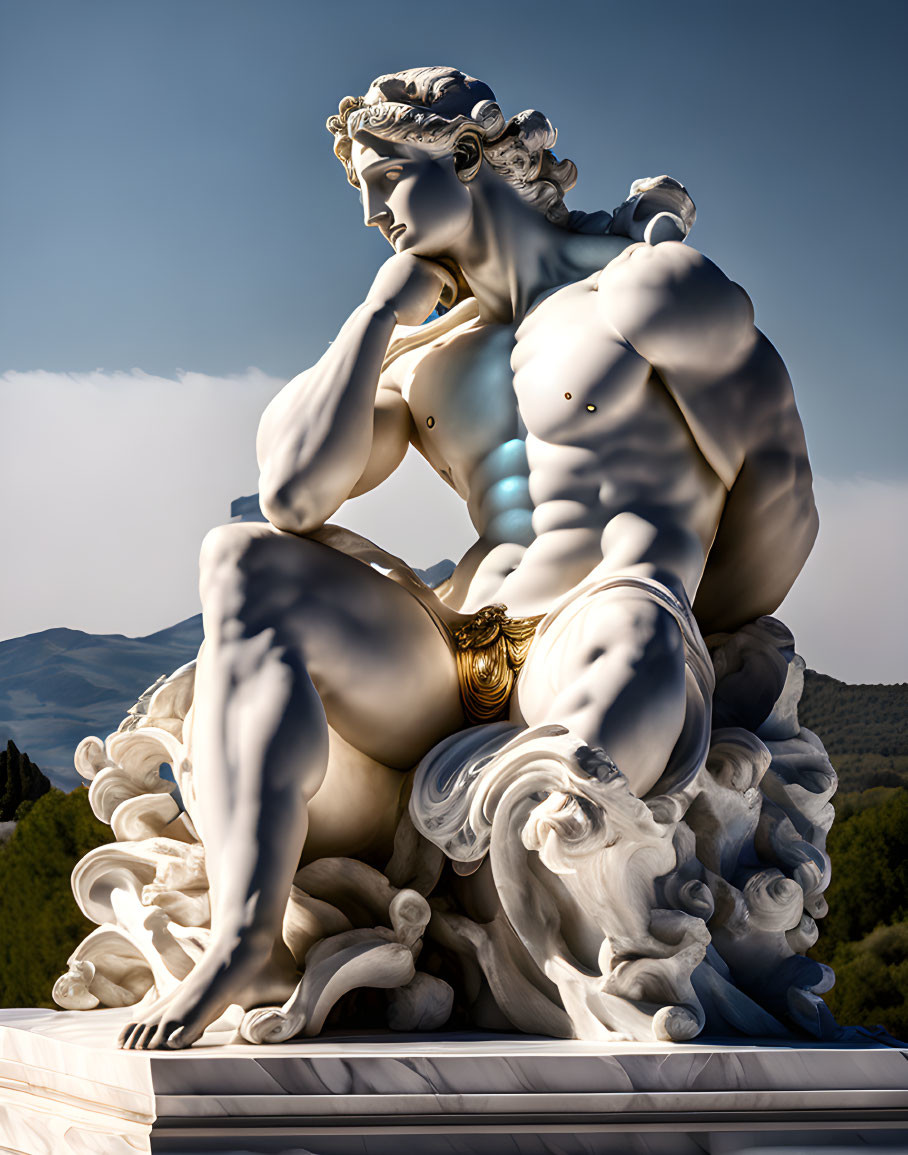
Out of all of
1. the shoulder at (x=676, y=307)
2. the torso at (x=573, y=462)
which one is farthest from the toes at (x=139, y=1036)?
the shoulder at (x=676, y=307)

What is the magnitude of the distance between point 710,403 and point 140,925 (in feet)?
4.40

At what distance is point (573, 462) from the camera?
254cm

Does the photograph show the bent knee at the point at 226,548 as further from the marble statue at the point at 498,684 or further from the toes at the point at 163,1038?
the toes at the point at 163,1038

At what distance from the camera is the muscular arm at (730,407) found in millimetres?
2502

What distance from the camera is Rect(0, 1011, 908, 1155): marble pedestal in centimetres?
187

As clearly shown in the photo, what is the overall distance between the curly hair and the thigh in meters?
0.78

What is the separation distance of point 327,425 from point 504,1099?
107cm

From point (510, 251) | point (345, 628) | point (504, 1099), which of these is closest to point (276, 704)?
point (345, 628)

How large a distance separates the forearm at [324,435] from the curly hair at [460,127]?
1.31 ft

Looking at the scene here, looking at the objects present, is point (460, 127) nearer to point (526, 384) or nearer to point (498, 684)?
point (526, 384)

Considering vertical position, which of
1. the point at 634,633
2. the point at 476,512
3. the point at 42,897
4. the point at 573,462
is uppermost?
the point at 573,462

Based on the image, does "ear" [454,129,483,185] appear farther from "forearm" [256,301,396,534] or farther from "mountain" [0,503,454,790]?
"mountain" [0,503,454,790]

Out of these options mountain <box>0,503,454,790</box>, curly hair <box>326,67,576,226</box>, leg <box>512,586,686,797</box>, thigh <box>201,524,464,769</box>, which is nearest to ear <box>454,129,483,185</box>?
curly hair <box>326,67,576,226</box>

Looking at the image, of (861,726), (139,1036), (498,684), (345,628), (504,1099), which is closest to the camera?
(504,1099)
